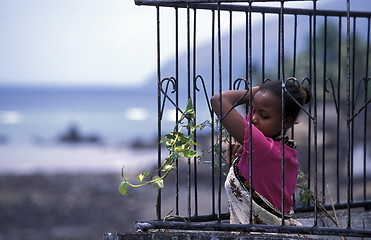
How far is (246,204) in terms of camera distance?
3.21 metres

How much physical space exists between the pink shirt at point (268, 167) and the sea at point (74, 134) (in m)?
24.0

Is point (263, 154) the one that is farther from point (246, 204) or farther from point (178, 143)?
point (178, 143)

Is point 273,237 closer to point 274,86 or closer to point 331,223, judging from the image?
point 274,86

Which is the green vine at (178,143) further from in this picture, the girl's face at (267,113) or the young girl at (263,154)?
the girl's face at (267,113)

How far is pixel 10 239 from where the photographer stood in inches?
549

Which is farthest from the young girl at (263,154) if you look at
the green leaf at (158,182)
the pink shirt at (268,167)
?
the green leaf at (158,182)

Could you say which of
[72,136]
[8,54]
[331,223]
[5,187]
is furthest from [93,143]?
[8,54]

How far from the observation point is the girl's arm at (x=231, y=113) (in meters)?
3.09

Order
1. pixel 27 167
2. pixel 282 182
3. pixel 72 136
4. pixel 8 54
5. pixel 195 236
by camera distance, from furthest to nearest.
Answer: pixel 8 54
pixel 72 136
pixel 27 167
pixel 195 236
pixel 282 182

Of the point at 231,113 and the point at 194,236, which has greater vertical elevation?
the point at 231,113

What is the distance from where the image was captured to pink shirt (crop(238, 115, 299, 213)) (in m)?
3.06

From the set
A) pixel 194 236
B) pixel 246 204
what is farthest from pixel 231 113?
pixel 194 236

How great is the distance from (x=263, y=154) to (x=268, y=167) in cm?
8

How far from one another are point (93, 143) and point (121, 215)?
1111 inches
